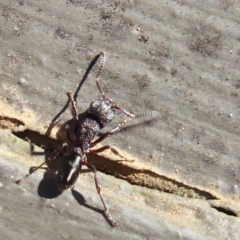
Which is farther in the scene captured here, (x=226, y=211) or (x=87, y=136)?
(x=87, y=136)

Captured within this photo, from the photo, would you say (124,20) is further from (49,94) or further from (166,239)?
(166,239)

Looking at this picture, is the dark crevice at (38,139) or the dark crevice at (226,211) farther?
the dark crevice at (38,139)

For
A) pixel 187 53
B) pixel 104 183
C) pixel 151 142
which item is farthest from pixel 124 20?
pixel 104 183

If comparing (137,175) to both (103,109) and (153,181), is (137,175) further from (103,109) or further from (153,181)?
(103,109)

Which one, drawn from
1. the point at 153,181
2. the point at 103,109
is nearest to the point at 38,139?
the point at 103,109

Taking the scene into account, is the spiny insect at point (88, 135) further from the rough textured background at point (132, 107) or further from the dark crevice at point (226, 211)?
the dark crevice at point (226, 211)

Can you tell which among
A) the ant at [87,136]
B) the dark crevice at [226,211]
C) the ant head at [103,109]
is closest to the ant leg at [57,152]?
the ant at [87,136]
